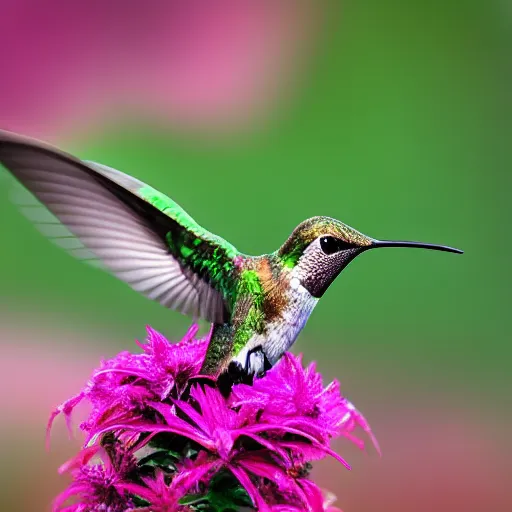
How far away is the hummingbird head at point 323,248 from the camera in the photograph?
80 cm

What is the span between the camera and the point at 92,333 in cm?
229

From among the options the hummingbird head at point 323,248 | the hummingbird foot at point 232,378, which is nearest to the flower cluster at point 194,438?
the hummingbird foot at point 232,378

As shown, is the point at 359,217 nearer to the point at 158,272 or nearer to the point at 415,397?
the point at 415,397

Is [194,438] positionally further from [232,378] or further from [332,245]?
[332,245]

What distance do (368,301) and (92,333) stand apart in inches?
32.0

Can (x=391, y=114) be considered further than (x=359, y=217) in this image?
Yes

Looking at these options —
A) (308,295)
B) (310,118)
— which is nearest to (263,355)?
(308,295)

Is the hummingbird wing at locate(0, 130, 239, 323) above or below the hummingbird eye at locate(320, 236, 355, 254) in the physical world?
below

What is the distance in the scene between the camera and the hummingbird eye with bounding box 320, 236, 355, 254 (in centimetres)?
80

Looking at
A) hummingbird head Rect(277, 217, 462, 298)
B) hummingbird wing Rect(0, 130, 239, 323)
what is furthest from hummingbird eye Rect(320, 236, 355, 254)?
hummingbird wing Rect(0, 130, 239, 323)

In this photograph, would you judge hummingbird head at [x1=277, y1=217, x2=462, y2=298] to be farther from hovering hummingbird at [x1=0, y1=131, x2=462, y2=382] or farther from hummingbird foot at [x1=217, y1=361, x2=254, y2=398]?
hummingbird foot at [x1=217, y1=361, x2=254, y2=398]

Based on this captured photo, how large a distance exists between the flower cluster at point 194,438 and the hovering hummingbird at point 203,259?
39 mm

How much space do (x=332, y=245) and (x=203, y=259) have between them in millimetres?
139

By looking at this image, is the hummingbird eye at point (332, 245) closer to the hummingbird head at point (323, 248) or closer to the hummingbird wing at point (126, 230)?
the hummingbird head at point (323, 248)
